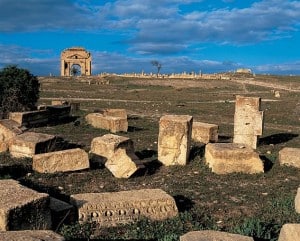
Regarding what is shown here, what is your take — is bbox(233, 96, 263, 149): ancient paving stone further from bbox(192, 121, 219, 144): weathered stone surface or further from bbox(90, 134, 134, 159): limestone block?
bbox(90, 134, 134, 159): limestone block

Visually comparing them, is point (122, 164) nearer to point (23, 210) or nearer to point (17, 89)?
point (23, 210)

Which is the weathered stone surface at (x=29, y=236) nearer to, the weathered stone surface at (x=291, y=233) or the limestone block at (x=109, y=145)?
the weathered stone surface at (x=291, y=233)

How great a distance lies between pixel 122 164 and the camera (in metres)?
9.75

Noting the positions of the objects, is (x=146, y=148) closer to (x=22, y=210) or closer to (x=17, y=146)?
(x=17, y=146)

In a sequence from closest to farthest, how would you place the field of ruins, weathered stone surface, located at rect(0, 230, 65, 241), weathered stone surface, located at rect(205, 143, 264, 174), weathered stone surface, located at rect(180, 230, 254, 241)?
weathered stone surface, located at rect(0, 230, 65, 241) < weathered stone surface, located at rect(180, 230, 254, 241) < the field of ruins < weathered stone surface, located at rect(205, 143, 264, 174)

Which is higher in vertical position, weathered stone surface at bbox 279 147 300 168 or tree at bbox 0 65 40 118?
tree at bbox 0 65 40 118

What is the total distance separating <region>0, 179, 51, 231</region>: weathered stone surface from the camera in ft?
19.1

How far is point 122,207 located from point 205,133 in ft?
24.7

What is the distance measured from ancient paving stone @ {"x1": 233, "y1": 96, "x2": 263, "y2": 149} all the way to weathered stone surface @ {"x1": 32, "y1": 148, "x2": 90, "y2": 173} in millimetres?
5749

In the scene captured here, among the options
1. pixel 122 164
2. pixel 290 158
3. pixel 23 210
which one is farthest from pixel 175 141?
pixel 23 210

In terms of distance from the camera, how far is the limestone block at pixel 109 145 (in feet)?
35.6

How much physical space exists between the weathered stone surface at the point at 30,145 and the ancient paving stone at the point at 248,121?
561 cm

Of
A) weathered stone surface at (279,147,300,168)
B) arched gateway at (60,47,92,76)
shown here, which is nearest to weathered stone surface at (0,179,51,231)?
weathered stone surface at (279,147,300,168)

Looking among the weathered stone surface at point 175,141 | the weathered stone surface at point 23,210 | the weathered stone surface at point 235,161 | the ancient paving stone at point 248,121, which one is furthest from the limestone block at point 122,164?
the ancient paving stone at point 248,121
